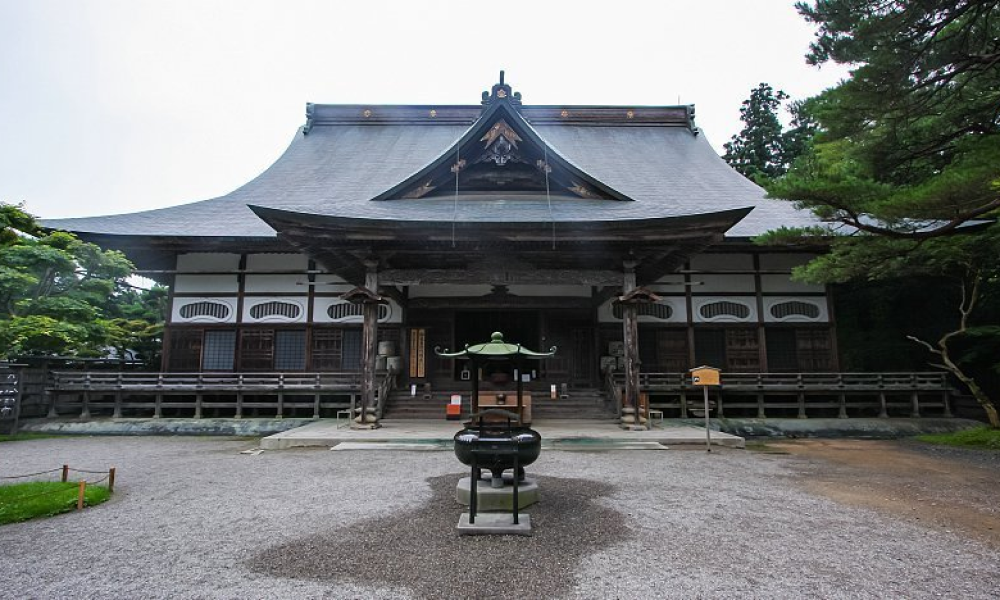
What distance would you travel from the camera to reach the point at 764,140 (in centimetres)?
3362

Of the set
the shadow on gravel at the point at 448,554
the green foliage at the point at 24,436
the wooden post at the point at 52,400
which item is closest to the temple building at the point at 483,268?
the wooden post at the point at 52,400

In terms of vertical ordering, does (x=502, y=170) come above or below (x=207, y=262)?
above

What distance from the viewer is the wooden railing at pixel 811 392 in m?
13.3

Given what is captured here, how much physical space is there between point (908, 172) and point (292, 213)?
1281 cm

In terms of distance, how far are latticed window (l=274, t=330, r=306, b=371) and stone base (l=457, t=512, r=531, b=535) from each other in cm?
1116

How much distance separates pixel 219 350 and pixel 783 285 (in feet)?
57.1

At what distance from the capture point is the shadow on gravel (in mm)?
3631

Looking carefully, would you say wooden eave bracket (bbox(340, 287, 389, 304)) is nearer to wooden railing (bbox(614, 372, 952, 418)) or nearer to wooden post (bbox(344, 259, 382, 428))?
wooden post (bbox(344, 259, 382, 428))

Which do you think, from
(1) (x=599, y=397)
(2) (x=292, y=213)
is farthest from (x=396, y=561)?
(1) (x=599, y=397)

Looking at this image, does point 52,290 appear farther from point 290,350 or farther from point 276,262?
point 290,350

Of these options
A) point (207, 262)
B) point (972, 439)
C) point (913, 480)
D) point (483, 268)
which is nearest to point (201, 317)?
point (207, 262)

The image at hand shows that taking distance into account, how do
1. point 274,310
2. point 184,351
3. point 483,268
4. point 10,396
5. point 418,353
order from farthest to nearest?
point 274,310 < point 418,353 < point 184,351 < point 10,396 < point 483,268

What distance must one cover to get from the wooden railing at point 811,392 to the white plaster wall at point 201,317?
11.6 metres

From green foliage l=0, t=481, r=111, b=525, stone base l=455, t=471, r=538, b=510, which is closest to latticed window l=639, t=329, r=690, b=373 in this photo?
stone base l=455, t=471, r=538, b=510
